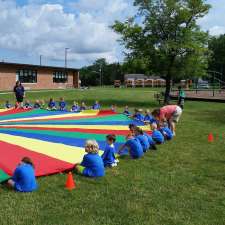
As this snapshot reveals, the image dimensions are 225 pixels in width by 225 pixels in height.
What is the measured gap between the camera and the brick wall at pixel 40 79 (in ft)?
151

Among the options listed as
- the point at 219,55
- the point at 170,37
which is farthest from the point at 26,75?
the point at 219,55

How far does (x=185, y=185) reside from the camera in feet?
22.0

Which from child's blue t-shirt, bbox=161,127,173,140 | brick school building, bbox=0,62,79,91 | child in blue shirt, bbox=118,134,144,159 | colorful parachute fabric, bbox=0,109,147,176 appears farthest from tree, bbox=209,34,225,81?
child in blue shirt, bbox=118,134,144,159

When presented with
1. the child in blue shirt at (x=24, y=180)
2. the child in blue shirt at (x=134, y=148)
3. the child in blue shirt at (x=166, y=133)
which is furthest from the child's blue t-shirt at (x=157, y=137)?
the child in blue shirt at (x=24, y=180)

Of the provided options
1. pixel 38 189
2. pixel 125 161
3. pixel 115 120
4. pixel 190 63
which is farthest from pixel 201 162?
pixel 190 63

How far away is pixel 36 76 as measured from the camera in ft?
170

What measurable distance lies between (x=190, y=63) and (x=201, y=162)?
1795 cm

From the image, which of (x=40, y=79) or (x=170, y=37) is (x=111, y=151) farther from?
(x=40, y=79)

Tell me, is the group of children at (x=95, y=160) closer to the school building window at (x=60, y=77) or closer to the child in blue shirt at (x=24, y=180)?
the child in blue shirt at (x=24, y=180)

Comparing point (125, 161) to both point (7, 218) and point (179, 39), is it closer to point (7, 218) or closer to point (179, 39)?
point (7, 218)

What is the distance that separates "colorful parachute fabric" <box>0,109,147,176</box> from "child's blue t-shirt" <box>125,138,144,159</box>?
1035mm

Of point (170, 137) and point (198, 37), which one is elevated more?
point (198, 37)

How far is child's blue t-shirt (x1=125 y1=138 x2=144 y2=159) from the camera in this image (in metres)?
8.58

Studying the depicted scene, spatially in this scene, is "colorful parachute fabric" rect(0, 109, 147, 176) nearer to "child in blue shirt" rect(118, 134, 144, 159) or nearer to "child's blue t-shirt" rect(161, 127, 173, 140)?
"child in blue shirt" rect(118, 134, 144, 159)
